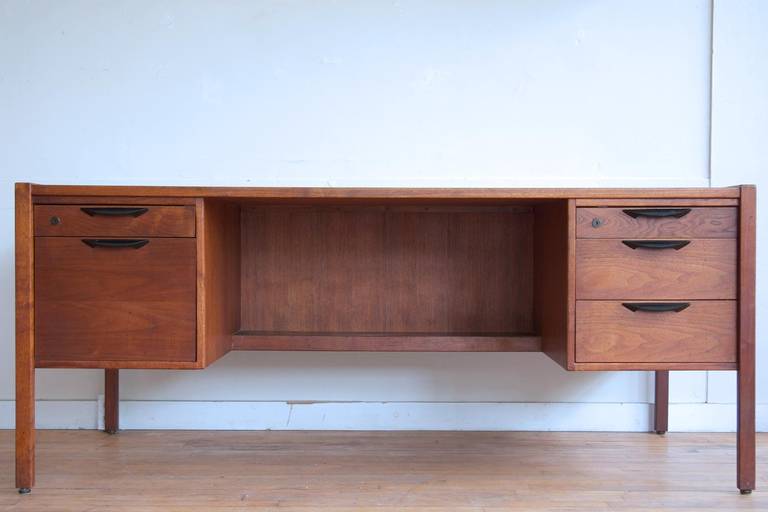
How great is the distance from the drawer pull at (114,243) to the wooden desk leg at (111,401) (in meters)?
0.71

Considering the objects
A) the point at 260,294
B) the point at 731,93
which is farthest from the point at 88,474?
the point at 731,93

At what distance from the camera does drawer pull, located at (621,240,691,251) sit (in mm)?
1642

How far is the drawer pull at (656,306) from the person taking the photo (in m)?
1.65

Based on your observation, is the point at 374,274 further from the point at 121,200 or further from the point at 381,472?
the point at 121,200

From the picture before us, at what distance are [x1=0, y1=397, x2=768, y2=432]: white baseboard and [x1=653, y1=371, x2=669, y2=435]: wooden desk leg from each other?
0.05 metres

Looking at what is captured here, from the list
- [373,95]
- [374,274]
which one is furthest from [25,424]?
[373,95]

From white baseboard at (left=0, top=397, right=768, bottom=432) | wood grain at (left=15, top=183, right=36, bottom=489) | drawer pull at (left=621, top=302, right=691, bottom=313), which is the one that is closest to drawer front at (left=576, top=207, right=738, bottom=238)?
drawer pull at (left=621, top=302, right=691, bottom=313)

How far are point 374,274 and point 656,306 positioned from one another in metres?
0.88

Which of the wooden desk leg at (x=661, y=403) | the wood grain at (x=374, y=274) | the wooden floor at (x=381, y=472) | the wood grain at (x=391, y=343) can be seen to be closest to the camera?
the wooden floor at (x=381, y=472)

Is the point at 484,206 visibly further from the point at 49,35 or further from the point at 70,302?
the point at 49,35

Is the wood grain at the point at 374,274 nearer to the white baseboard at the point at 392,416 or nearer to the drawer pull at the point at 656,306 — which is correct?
the white baseboard at the point at 392,416

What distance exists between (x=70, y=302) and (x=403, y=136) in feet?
4.01

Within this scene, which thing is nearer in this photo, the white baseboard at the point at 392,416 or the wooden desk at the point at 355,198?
the wooden desk at the point at 355,198

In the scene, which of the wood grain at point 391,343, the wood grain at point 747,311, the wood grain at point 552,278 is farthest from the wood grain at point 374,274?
the wood grain at point 747,311
